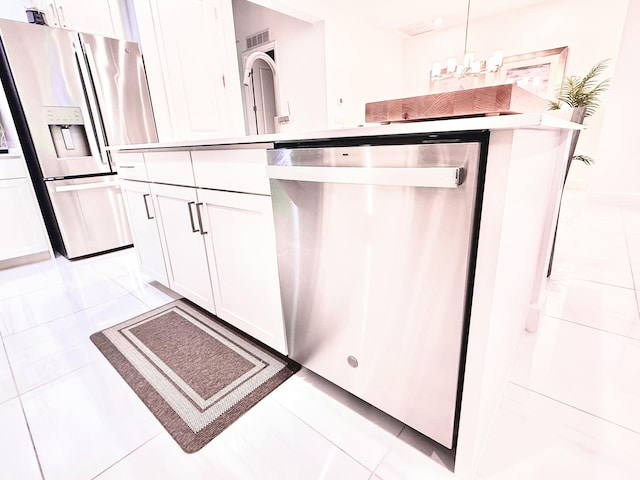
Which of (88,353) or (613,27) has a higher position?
(613,27)

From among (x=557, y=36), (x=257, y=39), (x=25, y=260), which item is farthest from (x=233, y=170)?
(x=557, y=36)

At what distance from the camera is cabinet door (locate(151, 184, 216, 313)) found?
148cm

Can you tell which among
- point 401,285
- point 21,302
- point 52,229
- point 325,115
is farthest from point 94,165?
point 401,285

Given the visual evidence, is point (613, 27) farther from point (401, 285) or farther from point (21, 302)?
point (21, 302)

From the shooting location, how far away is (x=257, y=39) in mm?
4555

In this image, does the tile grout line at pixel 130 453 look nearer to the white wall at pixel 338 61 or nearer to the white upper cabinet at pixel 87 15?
the white upper cabinet at pixel 87 15

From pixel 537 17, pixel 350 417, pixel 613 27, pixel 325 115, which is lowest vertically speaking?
pixel 350 417

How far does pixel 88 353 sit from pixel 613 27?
259 inches

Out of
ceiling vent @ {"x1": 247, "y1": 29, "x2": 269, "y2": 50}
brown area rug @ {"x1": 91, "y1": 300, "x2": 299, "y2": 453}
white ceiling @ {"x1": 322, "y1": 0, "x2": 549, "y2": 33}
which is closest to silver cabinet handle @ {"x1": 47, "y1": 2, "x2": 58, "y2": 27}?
brown area rug @ {"x1": 91, "y1": 300, "x2": 299, "y2": 453}

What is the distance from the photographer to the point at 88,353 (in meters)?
1.49

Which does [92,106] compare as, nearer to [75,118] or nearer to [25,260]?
[75,118]

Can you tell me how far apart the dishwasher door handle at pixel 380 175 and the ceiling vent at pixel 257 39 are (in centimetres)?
434

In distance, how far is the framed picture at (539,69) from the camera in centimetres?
461

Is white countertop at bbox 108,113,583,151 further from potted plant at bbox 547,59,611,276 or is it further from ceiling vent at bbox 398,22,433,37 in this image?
ceiling vent at bbox 398,22,433,37
